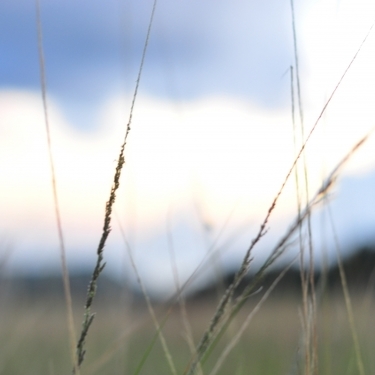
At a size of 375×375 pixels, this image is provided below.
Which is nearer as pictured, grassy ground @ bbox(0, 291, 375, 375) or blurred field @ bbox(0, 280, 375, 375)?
blurred field @ bbox(0, 280, 375, 375)

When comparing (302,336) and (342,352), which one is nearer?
(302,336)

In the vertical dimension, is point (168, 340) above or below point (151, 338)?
below

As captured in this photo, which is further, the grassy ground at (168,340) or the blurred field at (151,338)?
the grassy ground at (168,340)

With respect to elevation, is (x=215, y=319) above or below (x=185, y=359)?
above

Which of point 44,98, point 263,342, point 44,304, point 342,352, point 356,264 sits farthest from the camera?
point 263,342

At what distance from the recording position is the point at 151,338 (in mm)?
3623

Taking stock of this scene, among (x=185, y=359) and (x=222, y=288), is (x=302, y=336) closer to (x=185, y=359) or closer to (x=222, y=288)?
(x=222, y=288)

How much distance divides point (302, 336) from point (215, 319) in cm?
28

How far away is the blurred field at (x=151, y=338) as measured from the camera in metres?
2.04

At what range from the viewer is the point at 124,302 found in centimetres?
140

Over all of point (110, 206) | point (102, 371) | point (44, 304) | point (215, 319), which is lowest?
point (102, 371)

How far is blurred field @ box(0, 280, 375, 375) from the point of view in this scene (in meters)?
2.04

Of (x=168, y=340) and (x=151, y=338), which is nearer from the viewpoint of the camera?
(x=151, y=338)

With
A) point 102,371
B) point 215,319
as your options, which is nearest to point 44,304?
point 102,371
